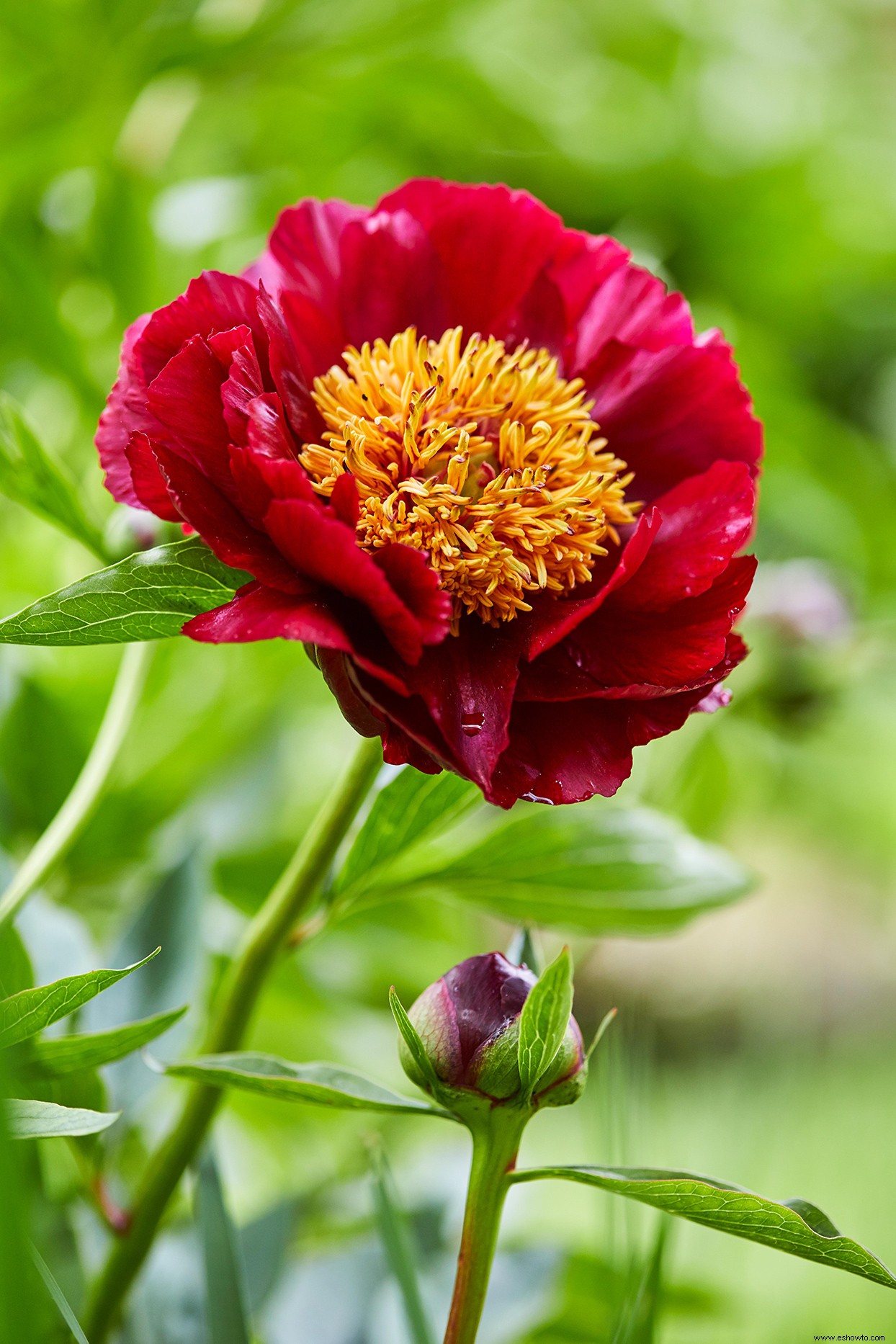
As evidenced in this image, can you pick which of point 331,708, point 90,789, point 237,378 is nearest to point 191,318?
point 237,378

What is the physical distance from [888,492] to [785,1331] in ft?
2.87

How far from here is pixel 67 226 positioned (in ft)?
1.60

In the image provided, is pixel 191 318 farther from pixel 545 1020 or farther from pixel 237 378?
pixel 545 1020

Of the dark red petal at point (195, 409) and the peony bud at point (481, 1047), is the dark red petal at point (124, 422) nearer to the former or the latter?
the dark red petal at point (195, 409)

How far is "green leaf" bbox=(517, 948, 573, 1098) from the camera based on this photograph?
19 cm

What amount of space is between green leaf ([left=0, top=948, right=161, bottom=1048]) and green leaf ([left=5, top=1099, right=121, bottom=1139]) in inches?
0.4

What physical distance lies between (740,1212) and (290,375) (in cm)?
18

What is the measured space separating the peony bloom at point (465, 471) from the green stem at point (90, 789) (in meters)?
0.08

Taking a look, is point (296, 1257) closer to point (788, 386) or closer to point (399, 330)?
point (399, 330)

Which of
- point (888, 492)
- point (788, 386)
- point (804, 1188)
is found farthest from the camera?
point (888, 492)

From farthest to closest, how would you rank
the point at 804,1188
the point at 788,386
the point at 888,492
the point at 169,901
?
1. the point at 888,492
2. the point at 788,386
3. the point at 804,1188
4. the point at 169,901

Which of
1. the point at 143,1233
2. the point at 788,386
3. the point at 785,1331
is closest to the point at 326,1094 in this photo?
the point at 143,1233

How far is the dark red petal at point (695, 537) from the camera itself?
23cm

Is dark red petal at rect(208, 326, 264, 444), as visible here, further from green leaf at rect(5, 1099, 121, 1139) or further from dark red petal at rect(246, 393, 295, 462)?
green leaf at rect(5, 1099, 121, 1139)
